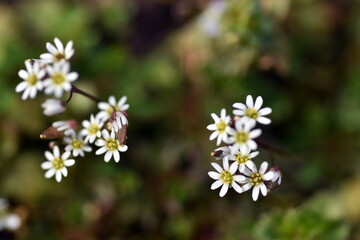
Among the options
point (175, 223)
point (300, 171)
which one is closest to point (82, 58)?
point (175, 223)

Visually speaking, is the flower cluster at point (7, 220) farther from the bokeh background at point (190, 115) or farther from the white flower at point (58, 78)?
the white flower at point (58, 78)

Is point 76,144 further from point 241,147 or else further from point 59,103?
point 241,147

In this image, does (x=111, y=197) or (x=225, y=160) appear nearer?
(x=225, y=160)

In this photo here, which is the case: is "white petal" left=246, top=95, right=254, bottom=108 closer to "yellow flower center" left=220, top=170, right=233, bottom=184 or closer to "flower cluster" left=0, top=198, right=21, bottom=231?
"yellow flower center" left=220, top=170, right=233, bottom=184

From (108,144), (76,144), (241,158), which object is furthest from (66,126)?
(241,158)

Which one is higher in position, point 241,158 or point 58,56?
point 58,56

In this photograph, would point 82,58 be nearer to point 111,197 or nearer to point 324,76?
point 111,197
